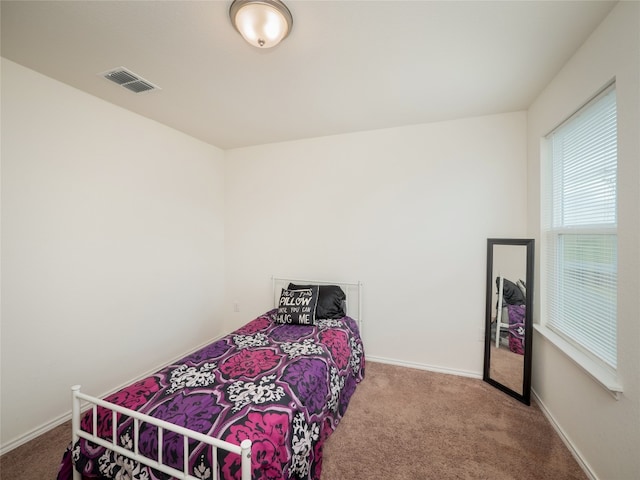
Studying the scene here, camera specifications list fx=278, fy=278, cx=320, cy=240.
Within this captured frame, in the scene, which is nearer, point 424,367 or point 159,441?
point 159,441

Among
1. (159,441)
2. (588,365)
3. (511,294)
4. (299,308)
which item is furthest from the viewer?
(299,308)

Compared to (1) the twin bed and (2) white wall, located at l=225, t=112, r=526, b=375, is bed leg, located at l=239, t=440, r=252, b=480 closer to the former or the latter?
(1) the twin bed

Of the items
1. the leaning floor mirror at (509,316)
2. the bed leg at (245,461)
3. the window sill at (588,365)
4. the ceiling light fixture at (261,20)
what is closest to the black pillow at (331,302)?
the leaning floor mirror at (509,316)

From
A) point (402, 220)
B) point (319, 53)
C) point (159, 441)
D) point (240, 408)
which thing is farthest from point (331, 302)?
point (319, 53)

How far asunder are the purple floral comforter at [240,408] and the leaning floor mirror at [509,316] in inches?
57.0

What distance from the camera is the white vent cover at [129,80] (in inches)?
77.9

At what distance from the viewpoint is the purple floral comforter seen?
1.27 m

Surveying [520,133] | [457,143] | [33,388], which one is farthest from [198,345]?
[520,133]

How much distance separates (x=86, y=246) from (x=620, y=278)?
11.7 feet

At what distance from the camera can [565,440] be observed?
1.84m

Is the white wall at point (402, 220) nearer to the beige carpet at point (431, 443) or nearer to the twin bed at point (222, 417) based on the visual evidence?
the beige carpet at point (431, 443)

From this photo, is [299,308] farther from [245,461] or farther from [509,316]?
[509,316]

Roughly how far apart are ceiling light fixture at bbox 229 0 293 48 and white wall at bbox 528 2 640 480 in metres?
1.66

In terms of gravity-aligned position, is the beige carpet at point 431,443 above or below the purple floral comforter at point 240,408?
below
